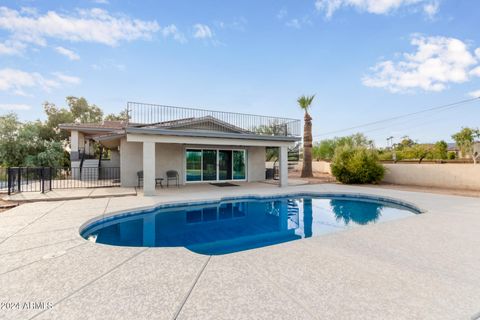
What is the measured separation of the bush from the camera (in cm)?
1479

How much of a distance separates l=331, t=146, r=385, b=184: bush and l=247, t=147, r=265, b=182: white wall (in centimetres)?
503

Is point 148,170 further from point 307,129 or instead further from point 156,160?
point 307,129

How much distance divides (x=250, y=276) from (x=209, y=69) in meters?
16.7

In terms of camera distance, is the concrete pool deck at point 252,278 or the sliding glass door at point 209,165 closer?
the concrete pool deck at point 252,278

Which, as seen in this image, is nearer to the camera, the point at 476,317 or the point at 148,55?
the point at 476,317

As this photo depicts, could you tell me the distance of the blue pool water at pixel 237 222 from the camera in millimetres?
5840

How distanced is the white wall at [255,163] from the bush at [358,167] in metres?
5.03

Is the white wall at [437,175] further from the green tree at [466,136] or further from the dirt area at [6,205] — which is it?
the green tree at [466,136]

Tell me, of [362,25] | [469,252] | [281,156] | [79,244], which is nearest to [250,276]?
[79,244]

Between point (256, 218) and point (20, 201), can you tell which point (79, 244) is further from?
point (20, 201)

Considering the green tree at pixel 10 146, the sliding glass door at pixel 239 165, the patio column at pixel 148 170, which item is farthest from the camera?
the green tree at pixel 10 146

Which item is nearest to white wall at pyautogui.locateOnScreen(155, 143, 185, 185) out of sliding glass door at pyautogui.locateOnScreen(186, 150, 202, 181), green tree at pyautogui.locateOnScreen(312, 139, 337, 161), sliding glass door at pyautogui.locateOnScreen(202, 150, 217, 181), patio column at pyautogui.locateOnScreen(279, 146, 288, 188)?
sliding glass door at pyautogui.locateOnScreen(186, 150, 202, 181)

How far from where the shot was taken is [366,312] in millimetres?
2514

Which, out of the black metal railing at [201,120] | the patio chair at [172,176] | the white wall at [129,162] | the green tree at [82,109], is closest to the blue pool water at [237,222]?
the patio chair at [172,176]
